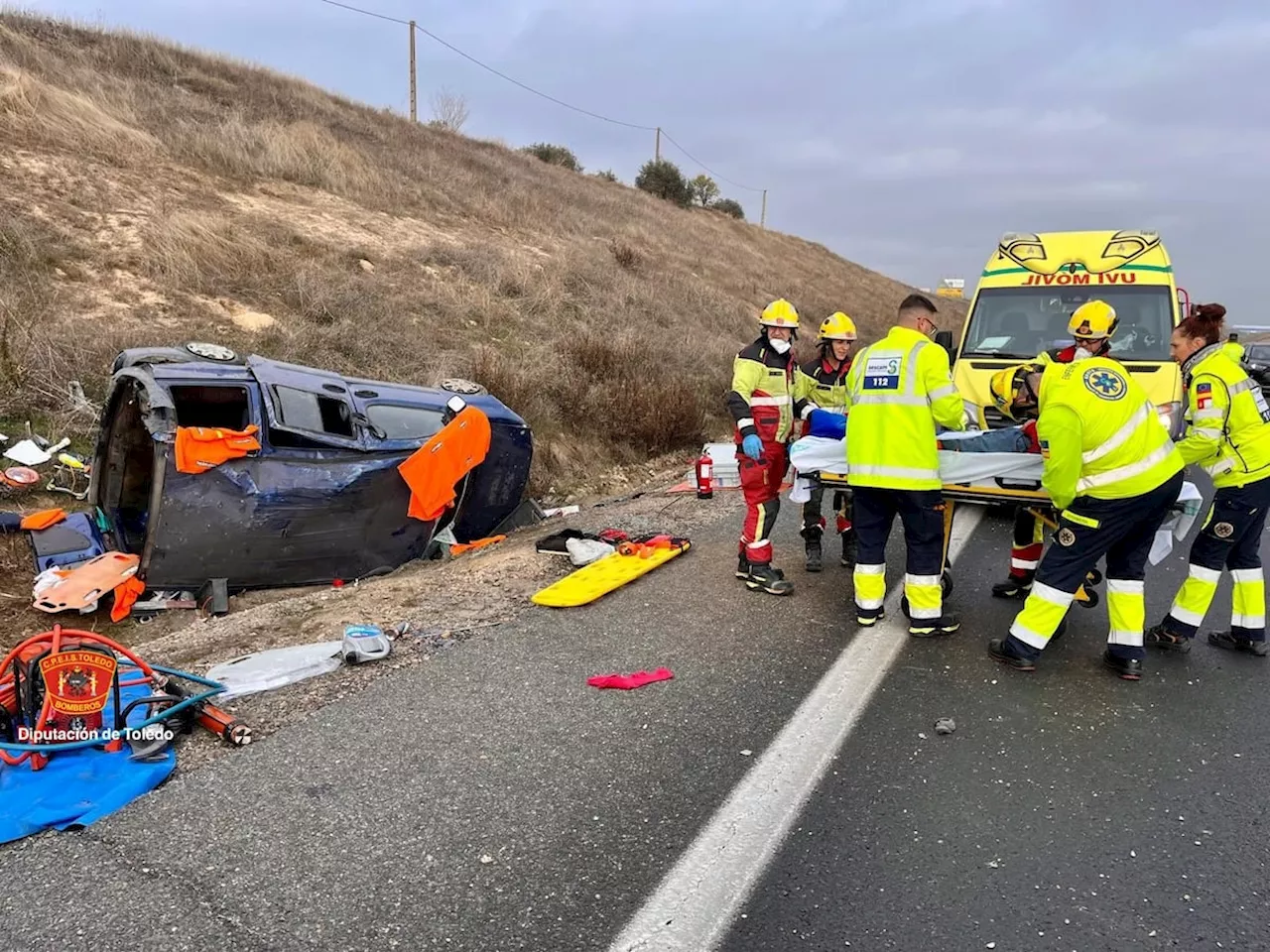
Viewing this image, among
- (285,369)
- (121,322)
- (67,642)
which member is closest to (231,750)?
(67,642)

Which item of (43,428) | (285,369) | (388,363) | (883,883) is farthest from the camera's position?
(388,363)

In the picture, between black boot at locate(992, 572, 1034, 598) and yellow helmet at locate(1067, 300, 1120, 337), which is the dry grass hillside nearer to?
black boot at locate(992, 572, 1034, 598)

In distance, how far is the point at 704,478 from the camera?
7484 millimetres

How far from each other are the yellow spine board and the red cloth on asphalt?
3.05 feet

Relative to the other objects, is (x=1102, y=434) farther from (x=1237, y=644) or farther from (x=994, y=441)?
(x=1237, y=644)

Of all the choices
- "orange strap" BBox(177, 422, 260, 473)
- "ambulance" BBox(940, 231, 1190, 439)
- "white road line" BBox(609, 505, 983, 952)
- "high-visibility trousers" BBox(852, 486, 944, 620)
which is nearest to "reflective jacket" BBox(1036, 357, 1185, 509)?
"high-visibility trousers" BBox(852, 486, 944, 620)

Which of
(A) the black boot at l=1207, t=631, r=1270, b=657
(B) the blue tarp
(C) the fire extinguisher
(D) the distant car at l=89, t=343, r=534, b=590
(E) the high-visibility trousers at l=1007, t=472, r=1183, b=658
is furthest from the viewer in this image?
(C) the fire extinguisher

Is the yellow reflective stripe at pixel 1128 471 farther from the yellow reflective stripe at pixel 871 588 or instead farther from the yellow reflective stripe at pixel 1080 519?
the yellow reflective stripe at pixel 871 588

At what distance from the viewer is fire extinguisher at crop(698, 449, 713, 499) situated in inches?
294

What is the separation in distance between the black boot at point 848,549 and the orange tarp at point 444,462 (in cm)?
283

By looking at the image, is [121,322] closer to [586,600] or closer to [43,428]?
[43,428]

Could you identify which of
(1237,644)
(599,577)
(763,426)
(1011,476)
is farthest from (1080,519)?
(599,577)

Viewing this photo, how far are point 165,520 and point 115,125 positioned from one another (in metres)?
12.5

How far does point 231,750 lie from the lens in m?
2.99
